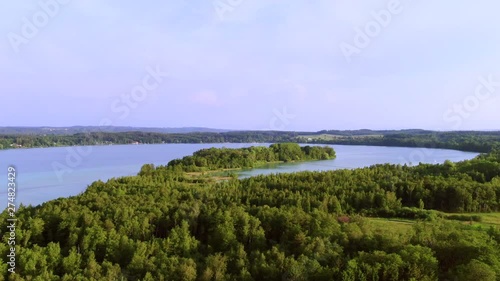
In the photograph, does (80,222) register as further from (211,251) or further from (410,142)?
(410,142)

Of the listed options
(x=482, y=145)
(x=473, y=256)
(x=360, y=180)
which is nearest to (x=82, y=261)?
(x=473, y=256)

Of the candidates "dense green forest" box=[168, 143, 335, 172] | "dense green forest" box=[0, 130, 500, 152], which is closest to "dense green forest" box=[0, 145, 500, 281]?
"dense green forest" box=[168, 143, 335, 172]

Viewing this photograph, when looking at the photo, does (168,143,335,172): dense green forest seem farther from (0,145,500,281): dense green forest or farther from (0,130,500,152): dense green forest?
(0,130,500,152): dense green forest

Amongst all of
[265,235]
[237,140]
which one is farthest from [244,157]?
[237,140]

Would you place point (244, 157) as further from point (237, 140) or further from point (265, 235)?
point (237, 140)

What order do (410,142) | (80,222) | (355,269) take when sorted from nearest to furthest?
(355,269)
(80,222)
(410,142)
